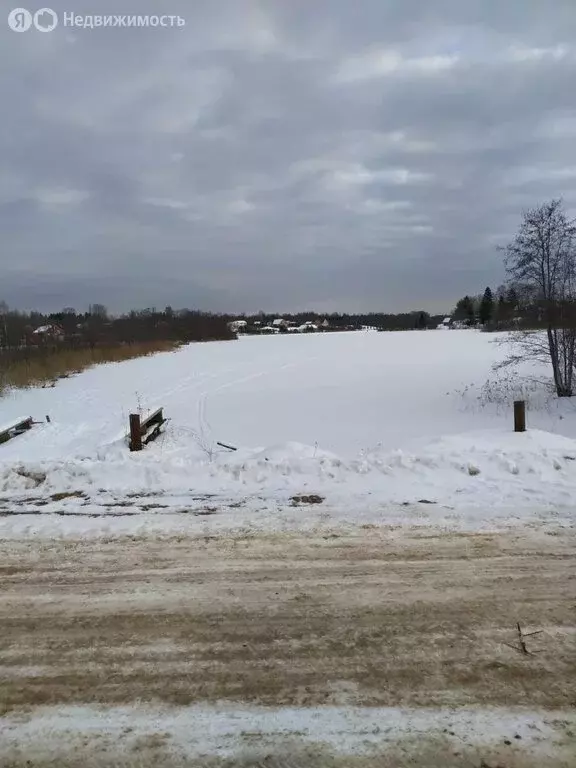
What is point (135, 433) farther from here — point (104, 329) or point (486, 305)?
point (486, 305)

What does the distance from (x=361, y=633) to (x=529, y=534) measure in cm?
232

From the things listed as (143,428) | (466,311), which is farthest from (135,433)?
(466,311)

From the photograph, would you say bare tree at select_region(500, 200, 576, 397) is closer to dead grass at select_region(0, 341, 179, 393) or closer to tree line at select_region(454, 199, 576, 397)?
tree line at select_region(454, 199, 576, 397)

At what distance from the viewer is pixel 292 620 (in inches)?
137

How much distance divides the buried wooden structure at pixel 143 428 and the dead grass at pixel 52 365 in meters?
12.6

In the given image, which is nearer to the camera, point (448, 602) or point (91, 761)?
point (91, 761)

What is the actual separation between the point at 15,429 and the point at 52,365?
58.9 ft

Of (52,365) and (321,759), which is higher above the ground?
(52,365)

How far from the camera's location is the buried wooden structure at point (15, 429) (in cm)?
1366

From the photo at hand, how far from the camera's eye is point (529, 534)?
15.8 feet

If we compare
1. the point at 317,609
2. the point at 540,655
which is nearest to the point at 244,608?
the point at 317,609

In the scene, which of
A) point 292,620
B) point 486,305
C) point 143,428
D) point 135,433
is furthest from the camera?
point 486,305

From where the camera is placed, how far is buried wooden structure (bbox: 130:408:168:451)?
9.68 m

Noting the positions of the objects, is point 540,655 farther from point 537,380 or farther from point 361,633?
point 537,380
